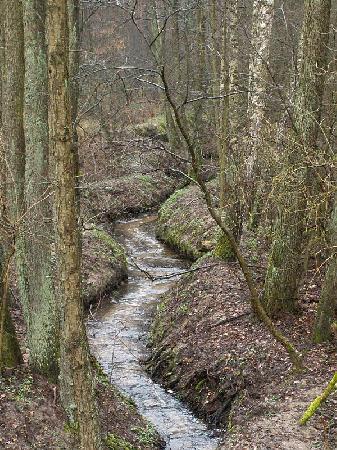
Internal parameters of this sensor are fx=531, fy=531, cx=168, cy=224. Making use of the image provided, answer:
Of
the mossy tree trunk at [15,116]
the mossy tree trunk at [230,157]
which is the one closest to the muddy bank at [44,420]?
the mossy tree trunk at [15,116]

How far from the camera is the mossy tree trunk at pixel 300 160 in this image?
745 centimetres

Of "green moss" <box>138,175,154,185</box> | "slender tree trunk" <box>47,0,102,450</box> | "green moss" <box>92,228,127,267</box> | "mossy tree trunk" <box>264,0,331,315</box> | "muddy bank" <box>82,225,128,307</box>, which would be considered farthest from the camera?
"green moss" <box>138,175,154,185</box>

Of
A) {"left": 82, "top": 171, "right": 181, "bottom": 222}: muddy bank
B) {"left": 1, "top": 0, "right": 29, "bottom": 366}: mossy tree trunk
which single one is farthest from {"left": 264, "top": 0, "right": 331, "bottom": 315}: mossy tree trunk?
{"left": 82, "top": 171, "right": 181, "bottom": 222}: muddy bank

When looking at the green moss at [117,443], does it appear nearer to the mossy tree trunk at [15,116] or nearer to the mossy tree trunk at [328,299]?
the mossy tree trunk at [15,116]

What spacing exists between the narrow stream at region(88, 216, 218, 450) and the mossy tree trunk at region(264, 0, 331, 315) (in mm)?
2327

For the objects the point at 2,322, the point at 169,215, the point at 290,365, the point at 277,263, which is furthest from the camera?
the point at 169,215

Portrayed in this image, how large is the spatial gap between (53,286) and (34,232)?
733 millimetres

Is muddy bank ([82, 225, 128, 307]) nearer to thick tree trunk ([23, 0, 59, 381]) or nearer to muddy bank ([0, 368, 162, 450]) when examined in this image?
muddy bank ([0, 368, 162, 450])

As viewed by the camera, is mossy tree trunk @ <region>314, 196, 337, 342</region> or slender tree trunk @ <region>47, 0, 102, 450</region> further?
mossy tree trunk @ <region>314, 196, 337, 342</region>

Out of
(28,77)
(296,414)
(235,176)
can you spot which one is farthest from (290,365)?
(28,77)

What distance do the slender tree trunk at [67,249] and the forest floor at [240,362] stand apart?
201 cm

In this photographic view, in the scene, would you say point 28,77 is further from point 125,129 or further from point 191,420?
point 125,129

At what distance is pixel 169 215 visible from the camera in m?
17.6

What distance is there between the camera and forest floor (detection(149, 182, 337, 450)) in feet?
20.6
